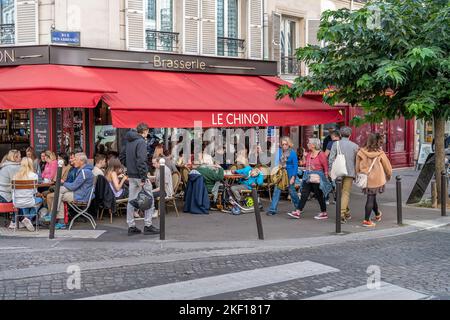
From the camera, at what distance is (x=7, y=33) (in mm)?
12008

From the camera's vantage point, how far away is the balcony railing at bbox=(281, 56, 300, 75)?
51.9 ft

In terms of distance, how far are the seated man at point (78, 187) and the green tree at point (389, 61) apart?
483cm

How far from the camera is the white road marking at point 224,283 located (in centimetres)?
543

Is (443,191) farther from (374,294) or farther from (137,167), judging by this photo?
(137,167)

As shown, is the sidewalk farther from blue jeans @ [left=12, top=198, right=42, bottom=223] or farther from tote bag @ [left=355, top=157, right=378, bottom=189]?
tote bag @ [left=355, top=157, right=378, bottom=189]

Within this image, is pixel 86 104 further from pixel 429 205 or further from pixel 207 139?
pixel 429 205

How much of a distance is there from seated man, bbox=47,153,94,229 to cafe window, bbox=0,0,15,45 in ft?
14.4

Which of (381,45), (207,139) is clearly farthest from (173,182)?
(381,45)

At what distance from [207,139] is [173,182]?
11.5 ft

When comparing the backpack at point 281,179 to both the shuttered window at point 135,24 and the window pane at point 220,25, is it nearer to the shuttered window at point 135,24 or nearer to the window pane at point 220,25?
the shuttered window at point 135,24

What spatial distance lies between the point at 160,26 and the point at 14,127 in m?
4.14

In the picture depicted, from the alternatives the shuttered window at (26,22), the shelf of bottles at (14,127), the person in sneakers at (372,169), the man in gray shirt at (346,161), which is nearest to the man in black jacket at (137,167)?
the man in gray shirt at (346,161)

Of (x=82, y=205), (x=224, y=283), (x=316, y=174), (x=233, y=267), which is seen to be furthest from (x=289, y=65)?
(x=224, y=283)
